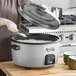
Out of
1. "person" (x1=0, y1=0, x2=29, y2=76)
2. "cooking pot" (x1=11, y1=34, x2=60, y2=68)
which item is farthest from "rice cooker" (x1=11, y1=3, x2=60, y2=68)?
"person" (x1=0, y1=0, x2=29, y2=76)

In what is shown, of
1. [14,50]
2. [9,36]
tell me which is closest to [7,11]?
[9,36]

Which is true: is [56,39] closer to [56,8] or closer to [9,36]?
[9,36]

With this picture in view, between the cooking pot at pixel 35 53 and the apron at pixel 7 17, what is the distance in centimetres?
28

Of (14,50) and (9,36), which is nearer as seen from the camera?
(14,50)

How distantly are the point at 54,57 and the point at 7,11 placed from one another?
69 centimetres

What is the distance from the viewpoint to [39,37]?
2.30 m

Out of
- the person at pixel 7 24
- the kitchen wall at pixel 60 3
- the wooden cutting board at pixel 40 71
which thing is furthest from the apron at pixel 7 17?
the kitchen wall at pixel 60 3

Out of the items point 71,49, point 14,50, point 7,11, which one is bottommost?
point 71,49

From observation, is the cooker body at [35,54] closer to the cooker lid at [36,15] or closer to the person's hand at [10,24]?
the person's hand at [10,24]

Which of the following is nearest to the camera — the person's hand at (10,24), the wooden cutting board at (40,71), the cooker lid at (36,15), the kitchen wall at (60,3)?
the wooden cutting board at (40,71)

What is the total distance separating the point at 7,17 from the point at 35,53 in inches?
24.8

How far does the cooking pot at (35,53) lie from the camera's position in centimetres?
197

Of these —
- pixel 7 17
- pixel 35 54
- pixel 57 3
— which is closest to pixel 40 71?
pixel 35 54

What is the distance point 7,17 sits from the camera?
97.3 inches
